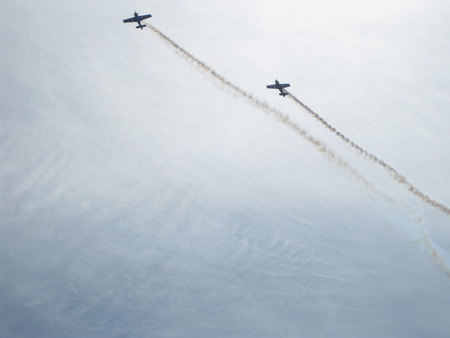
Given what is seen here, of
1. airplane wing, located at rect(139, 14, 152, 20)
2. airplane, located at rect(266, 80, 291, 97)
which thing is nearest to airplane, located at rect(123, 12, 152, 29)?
airplane wing, located at rect(139, 14, 152, 20)

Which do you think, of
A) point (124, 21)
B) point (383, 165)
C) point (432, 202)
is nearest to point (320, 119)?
point (383, 165)

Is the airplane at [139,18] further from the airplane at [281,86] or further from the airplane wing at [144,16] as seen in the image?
the airplane at [281,86]

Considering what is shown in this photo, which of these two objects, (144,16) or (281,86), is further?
(281,86)

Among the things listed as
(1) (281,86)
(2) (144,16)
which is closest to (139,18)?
(2) (144,16)

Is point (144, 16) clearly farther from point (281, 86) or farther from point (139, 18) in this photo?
point (281, 86)

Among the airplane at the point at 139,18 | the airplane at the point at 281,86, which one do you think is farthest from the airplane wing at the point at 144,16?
the airplane at the point at 281,86

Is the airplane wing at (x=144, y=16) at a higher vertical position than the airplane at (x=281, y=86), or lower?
lower

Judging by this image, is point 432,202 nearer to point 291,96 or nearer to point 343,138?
point 343,138

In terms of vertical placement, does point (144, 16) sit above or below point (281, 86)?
below

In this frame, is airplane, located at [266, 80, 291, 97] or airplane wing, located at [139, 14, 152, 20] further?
airplane, located at [266, 80, 291, 97]

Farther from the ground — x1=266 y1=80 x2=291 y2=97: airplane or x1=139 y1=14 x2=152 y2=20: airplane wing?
x1=266 y1=80 x2=291 y2=97: airplane

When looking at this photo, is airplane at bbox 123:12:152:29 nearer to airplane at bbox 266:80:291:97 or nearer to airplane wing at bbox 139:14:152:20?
airplane wing at bbox 139:14:152:20

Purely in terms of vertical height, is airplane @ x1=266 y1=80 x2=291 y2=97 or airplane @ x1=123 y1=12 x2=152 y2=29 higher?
airplane @ x1=266 y1=80 x2=291 y2=97

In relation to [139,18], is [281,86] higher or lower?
higher
